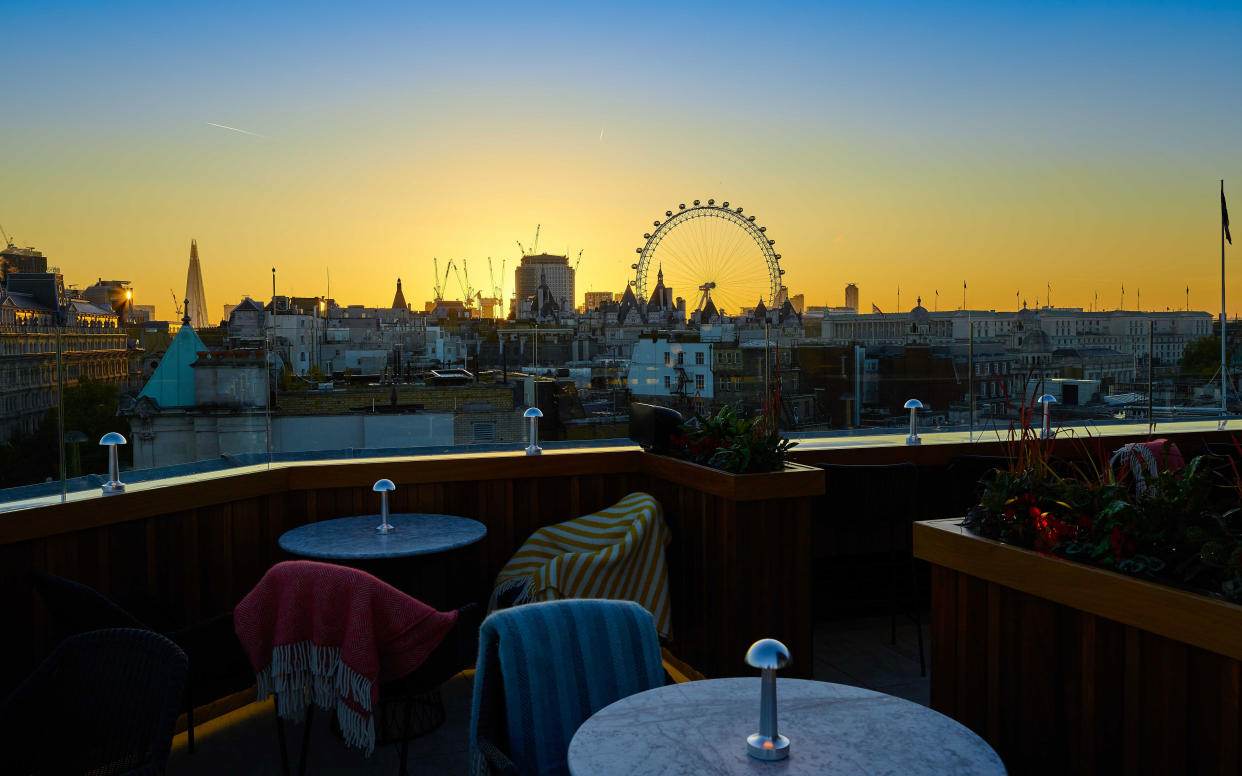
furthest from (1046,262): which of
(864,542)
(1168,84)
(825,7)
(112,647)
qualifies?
(112,647)

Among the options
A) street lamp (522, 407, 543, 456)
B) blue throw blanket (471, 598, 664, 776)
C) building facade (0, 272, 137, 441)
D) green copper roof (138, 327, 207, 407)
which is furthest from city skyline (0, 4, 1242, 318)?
blue throw blanket (471, 598, 664, 776)

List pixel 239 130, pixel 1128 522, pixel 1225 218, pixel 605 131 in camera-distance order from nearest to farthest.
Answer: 1. pixel 1128 522
2. pixel 1225 218
3. pixel 239 130
4. pixel 605 131

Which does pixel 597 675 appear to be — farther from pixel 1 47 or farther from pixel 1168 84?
pixel 1168 84

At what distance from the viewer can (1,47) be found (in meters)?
8.88

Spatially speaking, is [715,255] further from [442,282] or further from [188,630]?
[188,630]

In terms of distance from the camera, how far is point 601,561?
3.56 meters

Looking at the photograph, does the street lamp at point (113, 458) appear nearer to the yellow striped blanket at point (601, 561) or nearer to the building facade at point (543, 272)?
the yellow striped blanket at point (601, 561)

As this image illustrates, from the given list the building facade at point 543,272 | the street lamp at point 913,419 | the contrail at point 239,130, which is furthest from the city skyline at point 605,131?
the street lamp at point 913,419

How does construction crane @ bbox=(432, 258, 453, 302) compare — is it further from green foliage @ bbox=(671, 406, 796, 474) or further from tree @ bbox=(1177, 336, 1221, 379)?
green foliage @ bbox=(671, 406, 796, 474)

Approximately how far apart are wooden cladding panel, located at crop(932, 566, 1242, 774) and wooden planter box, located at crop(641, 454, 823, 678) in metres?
1.25

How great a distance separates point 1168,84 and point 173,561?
11.8 m

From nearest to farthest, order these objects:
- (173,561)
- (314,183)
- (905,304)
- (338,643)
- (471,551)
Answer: (338,643) → (173,561) → (471,551) → (905,304) → (314,183)

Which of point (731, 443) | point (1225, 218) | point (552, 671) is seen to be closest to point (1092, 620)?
point (552, 671)

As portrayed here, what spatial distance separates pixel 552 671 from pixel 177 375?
282 cm
